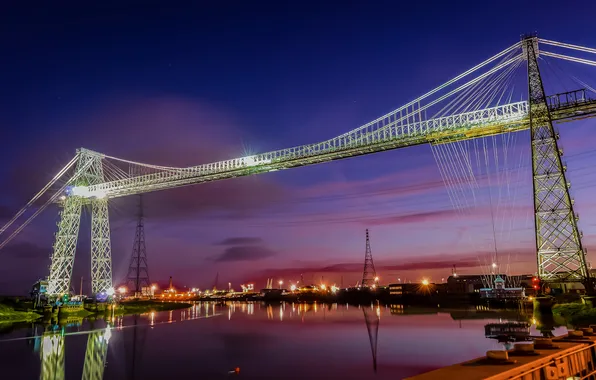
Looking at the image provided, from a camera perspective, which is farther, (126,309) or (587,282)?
(126,309)

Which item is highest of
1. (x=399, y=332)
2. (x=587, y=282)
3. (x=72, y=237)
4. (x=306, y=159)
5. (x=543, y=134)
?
(x=306, y=159)

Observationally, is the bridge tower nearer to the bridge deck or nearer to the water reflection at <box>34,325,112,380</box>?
the water reflection at <box>34,325,112,380</box>

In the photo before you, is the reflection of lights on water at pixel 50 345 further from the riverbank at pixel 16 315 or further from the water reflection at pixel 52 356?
the riverbank at pixel 16 315

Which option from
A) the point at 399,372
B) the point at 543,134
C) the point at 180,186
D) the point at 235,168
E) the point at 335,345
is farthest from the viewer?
the point at 180,186

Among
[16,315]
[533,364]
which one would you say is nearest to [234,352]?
[533,364]

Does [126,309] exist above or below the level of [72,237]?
below

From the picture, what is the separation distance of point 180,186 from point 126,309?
20481 mm

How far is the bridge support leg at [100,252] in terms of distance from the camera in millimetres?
54500

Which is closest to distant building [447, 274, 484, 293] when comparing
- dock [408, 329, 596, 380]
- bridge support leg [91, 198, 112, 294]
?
bridge support leg [91, 198, 112, 294]

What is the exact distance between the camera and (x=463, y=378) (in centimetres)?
624

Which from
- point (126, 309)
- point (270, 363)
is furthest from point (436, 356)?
point (126, 309)

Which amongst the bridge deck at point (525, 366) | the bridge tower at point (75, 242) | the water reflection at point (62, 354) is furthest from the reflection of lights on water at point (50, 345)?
Result: the bridge deck at point (525, 366)

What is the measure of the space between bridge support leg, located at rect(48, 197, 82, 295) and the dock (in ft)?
184

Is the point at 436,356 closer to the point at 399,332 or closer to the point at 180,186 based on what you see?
the point at 399,332
